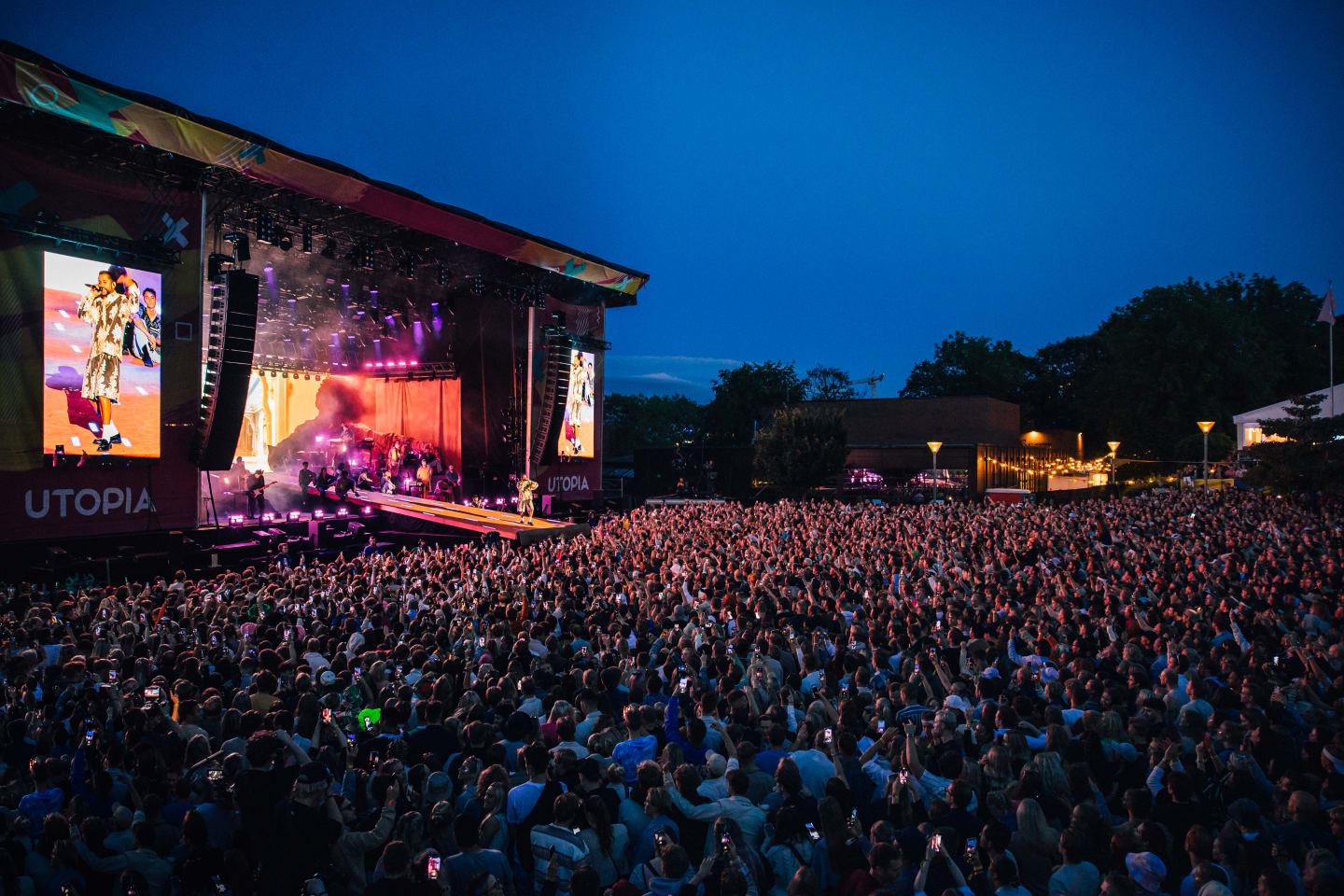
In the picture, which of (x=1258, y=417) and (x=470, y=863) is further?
(x=1258, y=417)

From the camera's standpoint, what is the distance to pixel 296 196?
15195 millimetres

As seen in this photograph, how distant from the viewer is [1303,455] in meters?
19.0

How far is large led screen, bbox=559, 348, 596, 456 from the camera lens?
79.5ft

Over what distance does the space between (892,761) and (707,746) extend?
1.06m

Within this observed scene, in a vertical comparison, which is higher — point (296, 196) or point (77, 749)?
point (296, 196)

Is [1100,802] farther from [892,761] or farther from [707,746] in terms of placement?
[707,746]

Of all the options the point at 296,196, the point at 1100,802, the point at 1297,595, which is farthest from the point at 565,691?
the point at 296,196

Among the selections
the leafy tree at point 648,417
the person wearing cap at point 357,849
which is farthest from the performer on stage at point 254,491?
the leafy tree at point 648,417

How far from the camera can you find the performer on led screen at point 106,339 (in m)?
12.7

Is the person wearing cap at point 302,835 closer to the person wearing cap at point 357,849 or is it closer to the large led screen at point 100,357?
the person wearing cap at point 357,849

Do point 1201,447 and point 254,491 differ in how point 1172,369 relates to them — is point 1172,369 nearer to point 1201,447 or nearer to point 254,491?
point 1201,447

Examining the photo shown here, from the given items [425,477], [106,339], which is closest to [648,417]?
[425,477]

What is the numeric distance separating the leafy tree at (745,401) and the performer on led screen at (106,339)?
30426 millimetres

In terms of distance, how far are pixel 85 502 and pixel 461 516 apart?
7.87 m
